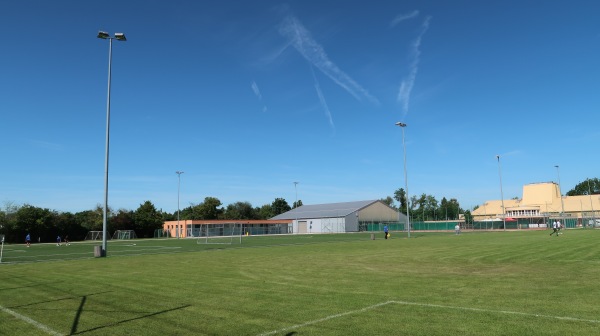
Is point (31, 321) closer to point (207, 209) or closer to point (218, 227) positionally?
point (218, 227)

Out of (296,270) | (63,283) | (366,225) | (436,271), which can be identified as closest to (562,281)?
(436,271)

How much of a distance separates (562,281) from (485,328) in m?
7.01

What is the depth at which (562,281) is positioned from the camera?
498 inches

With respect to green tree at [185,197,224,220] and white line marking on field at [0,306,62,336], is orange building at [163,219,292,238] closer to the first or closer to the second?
green tree at [185,197,224,220]

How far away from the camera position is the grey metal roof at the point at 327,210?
357ft

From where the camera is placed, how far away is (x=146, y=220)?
94.5 m

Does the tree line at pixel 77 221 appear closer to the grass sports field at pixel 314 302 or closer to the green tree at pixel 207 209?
the green tree at pixel 207 209

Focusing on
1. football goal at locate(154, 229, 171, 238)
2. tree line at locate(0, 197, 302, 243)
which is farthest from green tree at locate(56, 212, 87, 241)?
football goal at locate(154, 229, 171, 238)

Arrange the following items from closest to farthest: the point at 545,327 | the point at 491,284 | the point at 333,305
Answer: the point at 545,327, the point at 333,305, the point at 491,284

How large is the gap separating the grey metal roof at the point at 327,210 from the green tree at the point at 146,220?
36.7m

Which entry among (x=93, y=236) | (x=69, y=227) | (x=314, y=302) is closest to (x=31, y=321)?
(x=314, y=302)

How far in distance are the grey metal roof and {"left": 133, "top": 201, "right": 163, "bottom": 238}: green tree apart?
36.7m

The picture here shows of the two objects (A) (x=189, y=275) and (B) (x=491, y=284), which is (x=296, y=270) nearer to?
(A) (x=189, y=275)

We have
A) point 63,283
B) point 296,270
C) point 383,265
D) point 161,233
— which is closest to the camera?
point 63,283
